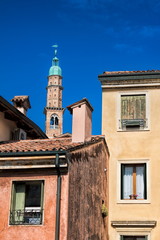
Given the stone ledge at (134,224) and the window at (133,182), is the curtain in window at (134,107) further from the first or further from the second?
the stone ledge at (134,224)

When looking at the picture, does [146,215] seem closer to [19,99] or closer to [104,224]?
[104,224]

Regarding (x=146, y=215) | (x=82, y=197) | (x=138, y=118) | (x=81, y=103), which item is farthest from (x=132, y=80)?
(x=82, y=197)

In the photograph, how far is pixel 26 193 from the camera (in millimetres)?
16328

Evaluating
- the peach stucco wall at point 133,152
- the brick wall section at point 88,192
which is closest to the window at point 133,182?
the peach stucco wall at point 133,152

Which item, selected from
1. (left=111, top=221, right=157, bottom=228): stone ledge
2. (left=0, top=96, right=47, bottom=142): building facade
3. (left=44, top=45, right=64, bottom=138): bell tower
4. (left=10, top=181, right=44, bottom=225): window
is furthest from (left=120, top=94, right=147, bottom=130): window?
(left=44, top=45, right=64, bottom=138): bell tower

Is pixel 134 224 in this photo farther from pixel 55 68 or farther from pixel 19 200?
pixel 55 68

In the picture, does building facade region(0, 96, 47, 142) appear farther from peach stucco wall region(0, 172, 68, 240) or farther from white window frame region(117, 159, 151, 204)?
peach stucco wall region(0, 172, 68, 240)

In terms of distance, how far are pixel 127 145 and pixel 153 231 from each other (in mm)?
4081

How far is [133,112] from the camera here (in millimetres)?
23812

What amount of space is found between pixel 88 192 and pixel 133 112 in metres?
6.70

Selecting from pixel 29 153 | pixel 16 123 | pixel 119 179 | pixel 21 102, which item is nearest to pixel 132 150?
pixel 119 179

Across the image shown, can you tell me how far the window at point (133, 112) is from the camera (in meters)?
23.5

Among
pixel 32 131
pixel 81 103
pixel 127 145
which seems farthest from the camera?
pixel 32 131

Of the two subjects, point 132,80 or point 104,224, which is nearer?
point 104,224
